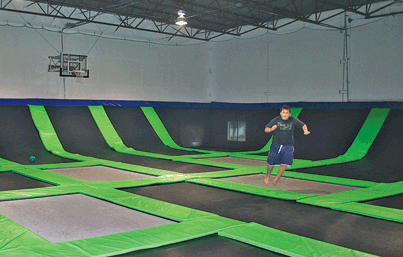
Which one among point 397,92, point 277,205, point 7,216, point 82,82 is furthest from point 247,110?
point 7,216

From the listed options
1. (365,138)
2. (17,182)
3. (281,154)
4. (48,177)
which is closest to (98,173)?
(48,177)

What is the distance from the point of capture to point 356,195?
18.9ft

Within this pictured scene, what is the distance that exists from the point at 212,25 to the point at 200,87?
2634 mm

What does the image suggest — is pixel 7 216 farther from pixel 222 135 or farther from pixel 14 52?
pixel 222 135

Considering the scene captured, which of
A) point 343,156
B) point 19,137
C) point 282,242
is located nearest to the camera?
point 282,242

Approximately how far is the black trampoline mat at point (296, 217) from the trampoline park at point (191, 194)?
0.05ft

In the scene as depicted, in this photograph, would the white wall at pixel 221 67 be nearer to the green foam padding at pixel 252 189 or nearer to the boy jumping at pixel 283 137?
the boy jumping at pixel 283 137

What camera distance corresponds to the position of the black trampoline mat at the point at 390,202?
521 cm

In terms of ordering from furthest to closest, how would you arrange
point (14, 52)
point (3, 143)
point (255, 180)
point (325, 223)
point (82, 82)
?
point (82, 82) < point (14, 52) < point (3, 143) < point (255, 180) < point (325, 223)

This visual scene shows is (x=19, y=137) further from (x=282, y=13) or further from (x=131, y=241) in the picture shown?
(x=131, y=241)

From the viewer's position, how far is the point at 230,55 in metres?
16.3

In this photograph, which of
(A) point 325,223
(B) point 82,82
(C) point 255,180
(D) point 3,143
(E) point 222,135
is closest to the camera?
(A) point 325,223

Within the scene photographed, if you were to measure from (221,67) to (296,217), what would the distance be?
12610mm

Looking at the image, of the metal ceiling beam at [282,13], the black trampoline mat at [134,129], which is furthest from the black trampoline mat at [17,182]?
the metal ceiling beam at [282,13]
